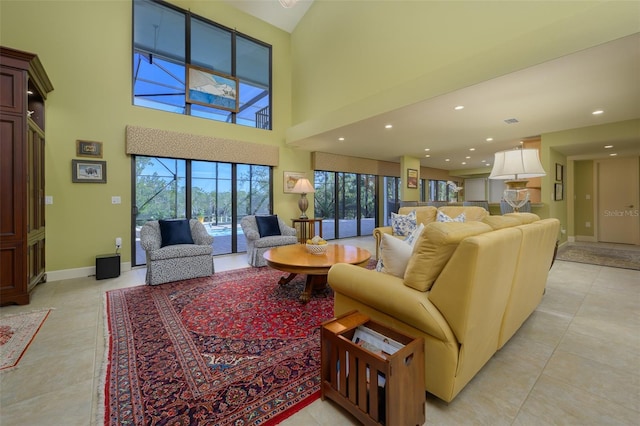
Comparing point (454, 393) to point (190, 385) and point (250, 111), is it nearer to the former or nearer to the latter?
point (190, 385)

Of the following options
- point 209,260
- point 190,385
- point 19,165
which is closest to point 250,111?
point 209,260

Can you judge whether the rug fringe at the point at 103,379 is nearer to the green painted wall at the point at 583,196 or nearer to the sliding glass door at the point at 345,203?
the sliding glass door at the point at 345,203

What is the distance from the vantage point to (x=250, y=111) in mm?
5660

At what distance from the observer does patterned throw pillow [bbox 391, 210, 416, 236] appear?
13.5 ft

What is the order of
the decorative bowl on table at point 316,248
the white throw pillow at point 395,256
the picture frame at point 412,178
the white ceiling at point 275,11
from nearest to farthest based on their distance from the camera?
the white throw pillow at point 395,256 → the decorative bowl on table at point 316,248 → the white ceiling at point 275,11 → the picture frame at point 412,178

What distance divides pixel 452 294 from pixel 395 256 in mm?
469

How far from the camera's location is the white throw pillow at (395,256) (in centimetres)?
166

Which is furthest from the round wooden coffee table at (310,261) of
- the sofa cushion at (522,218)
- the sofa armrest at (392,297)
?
the sofa cushion at (522,218)

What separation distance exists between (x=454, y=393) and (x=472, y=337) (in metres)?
0.28

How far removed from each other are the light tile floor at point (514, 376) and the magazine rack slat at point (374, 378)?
128 millimetres

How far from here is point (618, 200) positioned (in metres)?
6.57

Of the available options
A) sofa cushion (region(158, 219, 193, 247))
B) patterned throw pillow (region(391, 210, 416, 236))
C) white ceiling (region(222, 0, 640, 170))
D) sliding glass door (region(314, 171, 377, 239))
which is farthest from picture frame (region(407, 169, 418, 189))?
sofa cushion (region(158, 219, 193, 247))

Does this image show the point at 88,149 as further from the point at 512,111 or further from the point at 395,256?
the point at 512,111

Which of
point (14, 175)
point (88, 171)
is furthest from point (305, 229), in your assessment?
point (14, 175)
